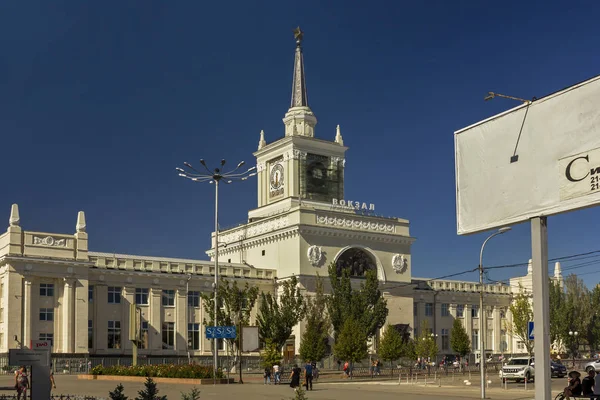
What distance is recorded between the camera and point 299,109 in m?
88.1

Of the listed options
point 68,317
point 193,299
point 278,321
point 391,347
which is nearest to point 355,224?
point 391,347

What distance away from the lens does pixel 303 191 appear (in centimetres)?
8544

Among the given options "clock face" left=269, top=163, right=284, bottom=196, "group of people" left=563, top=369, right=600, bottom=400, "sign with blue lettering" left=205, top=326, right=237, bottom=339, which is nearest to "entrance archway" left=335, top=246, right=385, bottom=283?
"clock face" left=269, top=163, right=284, bottom=196

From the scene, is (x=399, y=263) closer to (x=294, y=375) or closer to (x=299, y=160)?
(x=299, y=160)

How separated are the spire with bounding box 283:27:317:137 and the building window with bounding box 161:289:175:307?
22621 mm

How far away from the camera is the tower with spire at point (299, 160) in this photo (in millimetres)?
85562

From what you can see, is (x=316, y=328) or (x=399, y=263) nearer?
(x=316, y=328)

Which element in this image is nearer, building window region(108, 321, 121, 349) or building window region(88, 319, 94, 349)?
building window region(88, 319, 94, 349)

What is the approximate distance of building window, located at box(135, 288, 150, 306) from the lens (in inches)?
2827

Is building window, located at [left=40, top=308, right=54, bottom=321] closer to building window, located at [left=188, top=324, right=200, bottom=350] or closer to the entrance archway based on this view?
building window, located at [left=188, top=324, right=200, bottom=350]

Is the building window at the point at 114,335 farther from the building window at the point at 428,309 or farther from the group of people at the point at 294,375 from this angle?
the building window at the point at 428,309

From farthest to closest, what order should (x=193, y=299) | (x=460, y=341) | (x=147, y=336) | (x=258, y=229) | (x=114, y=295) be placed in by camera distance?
(x=258, y=229), (x=460, y=341), (x=193, y=299), (x=147, y=336), (x=114, y=295)

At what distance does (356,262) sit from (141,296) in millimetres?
22299

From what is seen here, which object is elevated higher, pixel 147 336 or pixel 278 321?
pixel 278 321
